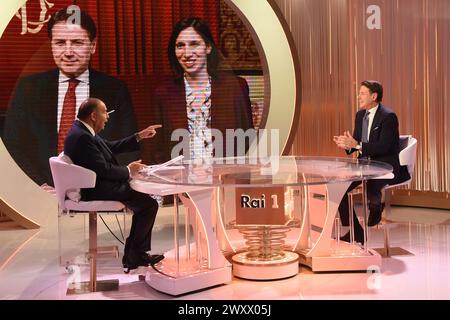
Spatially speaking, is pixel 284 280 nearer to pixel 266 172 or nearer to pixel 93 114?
pixel 266 172

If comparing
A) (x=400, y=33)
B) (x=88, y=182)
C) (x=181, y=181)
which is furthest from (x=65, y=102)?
(x=400, y=33)

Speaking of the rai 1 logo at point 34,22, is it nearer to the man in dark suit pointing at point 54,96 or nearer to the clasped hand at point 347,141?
the man in dark suit pointing at point 54,96

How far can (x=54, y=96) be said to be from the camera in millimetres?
5234

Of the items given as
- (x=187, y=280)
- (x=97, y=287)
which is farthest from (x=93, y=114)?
(x=187, y=280)

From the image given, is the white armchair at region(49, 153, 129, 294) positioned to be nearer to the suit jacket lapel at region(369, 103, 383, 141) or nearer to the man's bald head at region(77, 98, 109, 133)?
the man's bald head at region(77, 98, 109, 133)

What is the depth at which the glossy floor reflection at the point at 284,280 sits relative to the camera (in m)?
3.13

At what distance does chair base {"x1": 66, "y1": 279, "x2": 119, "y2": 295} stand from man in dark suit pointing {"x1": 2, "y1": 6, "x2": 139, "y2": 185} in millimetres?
1951

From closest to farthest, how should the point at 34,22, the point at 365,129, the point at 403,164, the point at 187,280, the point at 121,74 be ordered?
the point at 187,280, the point at 403,164, the point at 365,129, the point at 34,22, the point at 121,74

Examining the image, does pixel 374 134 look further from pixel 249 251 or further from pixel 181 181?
pixel 181 181

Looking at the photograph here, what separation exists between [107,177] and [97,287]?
0.61 metres

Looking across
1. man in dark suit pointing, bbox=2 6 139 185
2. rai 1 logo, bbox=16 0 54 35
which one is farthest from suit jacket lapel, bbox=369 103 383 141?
rai 1 logo, bbox=16 0 54 35

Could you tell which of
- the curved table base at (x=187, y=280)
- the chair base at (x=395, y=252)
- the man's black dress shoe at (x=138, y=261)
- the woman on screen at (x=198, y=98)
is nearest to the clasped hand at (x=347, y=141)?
the chair base at (x=395, y=252)
